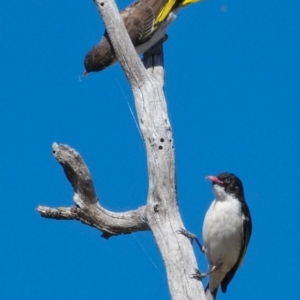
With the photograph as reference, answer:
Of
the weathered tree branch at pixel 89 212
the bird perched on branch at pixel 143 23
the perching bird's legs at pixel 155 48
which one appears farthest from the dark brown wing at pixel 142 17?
the weathered tree branch at pixel 89 212

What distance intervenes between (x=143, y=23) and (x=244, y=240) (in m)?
3.76

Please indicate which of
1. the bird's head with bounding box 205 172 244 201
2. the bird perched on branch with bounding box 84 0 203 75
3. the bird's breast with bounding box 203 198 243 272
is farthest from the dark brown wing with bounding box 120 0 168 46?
the bird's breast with bounding box 203 198 243 272

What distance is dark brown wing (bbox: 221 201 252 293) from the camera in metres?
11.0

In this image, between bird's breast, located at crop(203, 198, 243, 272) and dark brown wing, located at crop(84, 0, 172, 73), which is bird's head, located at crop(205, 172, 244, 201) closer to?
bird's breast, located at crop(203, 198, 243, 272)

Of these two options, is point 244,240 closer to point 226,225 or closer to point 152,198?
point 226,225

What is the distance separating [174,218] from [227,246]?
189 centimetres

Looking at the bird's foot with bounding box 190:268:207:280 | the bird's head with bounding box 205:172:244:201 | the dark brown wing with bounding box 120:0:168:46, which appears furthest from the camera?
the dark brown wing with bounding box 120:0:168:46

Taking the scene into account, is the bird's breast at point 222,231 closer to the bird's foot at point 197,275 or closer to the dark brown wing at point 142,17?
the bird's foot at point 197,275

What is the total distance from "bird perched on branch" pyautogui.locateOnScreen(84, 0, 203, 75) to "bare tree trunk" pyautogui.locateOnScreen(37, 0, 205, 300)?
121 inches

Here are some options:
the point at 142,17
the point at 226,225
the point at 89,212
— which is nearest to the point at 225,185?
the point at 226,225

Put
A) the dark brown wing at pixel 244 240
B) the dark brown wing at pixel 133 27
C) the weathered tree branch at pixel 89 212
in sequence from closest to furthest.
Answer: the weathered tree branch at pixel 89 212, the dark brown wing at pixel 244 240, the dark brown wing at pixel 133 27

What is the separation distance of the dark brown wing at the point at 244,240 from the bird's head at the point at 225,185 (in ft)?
0.76

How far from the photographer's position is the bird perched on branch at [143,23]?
13266 mm

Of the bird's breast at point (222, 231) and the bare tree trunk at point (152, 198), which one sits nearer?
the bare tree trunk at point (152, 198)
